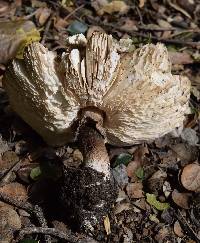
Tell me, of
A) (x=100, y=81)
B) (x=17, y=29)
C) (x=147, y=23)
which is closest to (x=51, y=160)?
(x=100, y=81)

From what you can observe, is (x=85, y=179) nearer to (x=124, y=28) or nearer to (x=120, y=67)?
(x=120, y=67)

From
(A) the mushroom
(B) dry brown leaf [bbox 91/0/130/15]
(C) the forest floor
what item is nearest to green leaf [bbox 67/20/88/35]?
(C) the forest floor

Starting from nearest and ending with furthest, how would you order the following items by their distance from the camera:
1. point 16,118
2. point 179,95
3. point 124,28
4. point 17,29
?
point 179,95 < point 16,118 < point 17,29 < point 124,28

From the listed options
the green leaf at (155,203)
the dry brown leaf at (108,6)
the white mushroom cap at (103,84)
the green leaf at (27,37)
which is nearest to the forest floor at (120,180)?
the green leaf at (155,203)

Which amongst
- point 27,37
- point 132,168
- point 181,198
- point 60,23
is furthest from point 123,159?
point 60,23

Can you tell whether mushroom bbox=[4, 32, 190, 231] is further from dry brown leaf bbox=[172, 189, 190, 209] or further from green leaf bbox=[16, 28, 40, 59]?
green leaf bbox=[16, 28, 40, 59]

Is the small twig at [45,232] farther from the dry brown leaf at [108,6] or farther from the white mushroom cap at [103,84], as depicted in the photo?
the dry brown leaf at [108,6]
